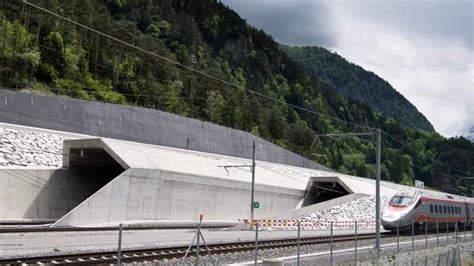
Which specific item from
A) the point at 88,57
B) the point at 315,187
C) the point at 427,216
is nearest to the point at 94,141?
the point at 427,216

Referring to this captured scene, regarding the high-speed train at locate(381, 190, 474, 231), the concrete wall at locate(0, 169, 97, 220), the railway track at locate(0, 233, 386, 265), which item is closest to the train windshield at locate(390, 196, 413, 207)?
the high-speed train at locate(381, 190, 474, 231)

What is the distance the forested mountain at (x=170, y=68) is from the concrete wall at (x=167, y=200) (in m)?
9.62

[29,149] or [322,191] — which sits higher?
[29,149]

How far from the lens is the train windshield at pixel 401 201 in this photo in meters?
39.7

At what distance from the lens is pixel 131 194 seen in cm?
3869

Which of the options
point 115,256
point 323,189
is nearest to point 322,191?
point 323,189

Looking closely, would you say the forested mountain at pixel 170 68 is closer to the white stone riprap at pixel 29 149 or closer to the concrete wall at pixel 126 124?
the concrete wall at pixel 126 124

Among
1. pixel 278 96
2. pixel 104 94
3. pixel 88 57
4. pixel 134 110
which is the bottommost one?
pixel 134 110

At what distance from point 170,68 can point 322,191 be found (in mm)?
54461

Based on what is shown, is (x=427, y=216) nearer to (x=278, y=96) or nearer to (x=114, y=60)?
(x=114, y=60)

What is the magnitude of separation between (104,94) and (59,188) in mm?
42298

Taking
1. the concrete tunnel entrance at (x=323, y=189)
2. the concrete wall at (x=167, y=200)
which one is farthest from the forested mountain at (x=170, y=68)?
the concrete wall at (x=167, y=200)

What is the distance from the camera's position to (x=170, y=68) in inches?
4365

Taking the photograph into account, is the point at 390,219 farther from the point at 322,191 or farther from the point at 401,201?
the point at 322,191
